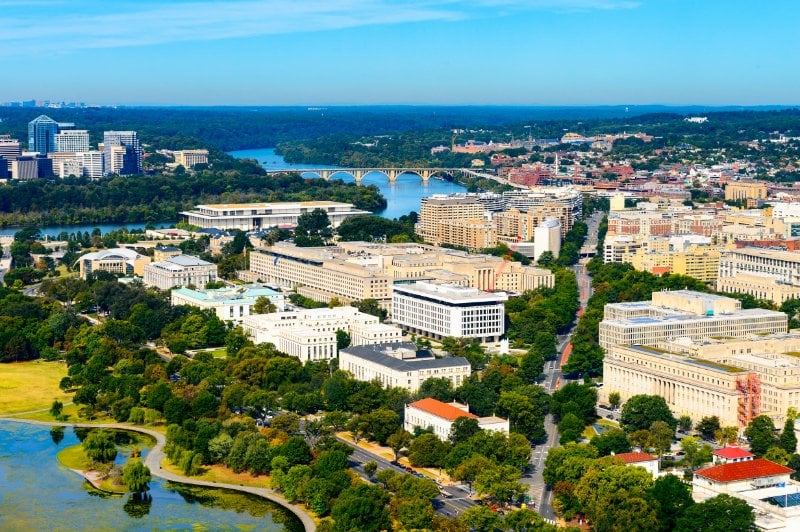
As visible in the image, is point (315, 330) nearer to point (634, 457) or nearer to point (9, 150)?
point (634, 457)

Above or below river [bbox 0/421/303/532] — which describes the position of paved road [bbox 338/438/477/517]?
above

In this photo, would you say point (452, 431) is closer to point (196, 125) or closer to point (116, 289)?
point (116, 289)

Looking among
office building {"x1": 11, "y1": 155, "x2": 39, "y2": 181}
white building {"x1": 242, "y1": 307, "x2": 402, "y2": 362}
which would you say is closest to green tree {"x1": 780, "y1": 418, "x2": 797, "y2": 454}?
white building {"x1": 242, "y1": 307, "x2": 402, "y2": 362}

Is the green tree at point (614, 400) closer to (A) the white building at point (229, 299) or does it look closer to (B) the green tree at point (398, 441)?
(B) the green tree at point (398, 441)

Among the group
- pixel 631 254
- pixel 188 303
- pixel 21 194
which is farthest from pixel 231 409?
pixel 21 194

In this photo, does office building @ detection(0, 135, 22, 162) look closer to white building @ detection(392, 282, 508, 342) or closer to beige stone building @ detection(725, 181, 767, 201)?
beige stone building @ detection(725, 181, 767, 201)

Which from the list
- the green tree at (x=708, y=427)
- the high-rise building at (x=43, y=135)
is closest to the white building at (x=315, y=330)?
the green tree at (x=708, y=427)
